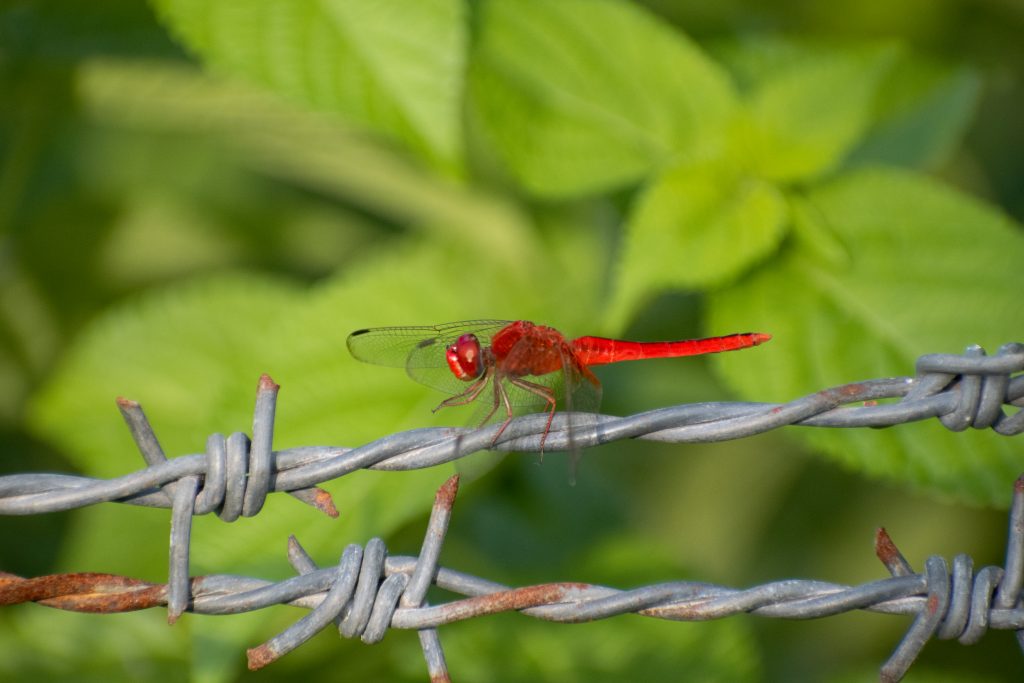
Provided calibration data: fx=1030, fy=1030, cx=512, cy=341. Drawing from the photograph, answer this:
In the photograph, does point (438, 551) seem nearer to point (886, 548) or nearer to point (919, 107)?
point (886, 548)

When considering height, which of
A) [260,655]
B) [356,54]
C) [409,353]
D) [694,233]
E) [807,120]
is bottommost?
[260,655]

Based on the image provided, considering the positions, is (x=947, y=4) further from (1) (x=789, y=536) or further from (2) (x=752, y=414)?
(2) (x=752, y=414)

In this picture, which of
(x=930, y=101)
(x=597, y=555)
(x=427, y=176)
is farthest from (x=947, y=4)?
(x=597, y=555)

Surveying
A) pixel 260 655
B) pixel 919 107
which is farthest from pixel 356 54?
pixel 919 107

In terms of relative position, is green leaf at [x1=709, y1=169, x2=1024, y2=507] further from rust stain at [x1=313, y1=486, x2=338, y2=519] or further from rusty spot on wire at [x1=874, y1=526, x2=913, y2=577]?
rust stain at [x1=313, y1=486, x2=338, y2=519]

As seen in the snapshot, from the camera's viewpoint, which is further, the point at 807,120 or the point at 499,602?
the point at 807,120

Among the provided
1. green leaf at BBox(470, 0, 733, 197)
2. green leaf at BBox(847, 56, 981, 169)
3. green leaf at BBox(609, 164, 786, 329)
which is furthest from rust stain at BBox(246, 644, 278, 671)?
green leaf at BBox(847, 56, 981, 169)
